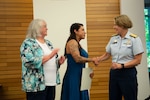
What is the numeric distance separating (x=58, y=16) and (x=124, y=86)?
2175mm

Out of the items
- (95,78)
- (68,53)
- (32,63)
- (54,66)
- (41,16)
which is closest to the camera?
(32,63)

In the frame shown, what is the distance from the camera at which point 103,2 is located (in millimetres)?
4938

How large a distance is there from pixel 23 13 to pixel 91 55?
1.51 meters

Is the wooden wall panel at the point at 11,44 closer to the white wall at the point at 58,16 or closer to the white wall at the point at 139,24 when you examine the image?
the white wall at the point at 58,16

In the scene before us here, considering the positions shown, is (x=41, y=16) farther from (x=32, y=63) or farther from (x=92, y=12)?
(x=32, y=63)

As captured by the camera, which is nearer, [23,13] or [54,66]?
[54,66]

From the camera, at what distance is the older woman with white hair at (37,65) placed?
2732 millimetres

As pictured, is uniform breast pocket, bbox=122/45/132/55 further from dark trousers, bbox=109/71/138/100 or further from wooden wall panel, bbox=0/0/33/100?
wooden wall panel, bbox=0/0/33/100

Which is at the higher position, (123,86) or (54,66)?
(54,66)

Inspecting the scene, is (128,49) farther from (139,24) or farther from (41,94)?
(139,24)

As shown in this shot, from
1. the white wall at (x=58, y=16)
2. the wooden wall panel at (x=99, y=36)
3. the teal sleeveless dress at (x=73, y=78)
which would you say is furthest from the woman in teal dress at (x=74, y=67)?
the wooden wall panel at (x=99, y=36)

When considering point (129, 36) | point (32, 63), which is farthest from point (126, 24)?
point (32, 63)

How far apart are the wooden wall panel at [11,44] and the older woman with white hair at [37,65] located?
1799 millimetres

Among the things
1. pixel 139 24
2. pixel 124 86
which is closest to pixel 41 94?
pixel 124 86
